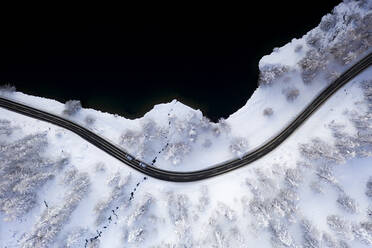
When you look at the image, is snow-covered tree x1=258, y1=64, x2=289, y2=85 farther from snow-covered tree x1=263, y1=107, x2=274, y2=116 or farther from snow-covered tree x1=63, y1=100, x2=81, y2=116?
snow-covered tree x1=63, y1=100, x2=81, y2=116

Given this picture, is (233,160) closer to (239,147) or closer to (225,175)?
(239,147)

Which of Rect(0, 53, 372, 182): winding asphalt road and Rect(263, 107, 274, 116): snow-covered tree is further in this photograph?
Rect(263, 107, 274, 116): snow-covered tree

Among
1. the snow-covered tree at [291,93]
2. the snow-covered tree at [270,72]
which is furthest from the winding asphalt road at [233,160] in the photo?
the snow-covered tree at [270,72]

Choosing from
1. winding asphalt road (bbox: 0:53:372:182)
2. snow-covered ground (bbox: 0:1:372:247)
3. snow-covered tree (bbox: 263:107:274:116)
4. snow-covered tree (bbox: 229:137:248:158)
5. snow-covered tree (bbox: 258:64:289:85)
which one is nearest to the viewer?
snow-covered ground (bbox: 0:1:372:247)

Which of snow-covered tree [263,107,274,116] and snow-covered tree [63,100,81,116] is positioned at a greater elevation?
snow-covered tree [63,100,81,116]

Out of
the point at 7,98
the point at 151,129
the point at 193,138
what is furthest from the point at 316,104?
the point at 7,98

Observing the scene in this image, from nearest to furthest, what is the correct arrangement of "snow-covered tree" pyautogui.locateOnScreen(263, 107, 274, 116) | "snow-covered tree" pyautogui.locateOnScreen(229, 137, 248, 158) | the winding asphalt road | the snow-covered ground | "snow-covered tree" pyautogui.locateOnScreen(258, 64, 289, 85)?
the snow-covered ground
"snow-covered tree" pyautogui.locateOnScreen(258, 64, 289, 85)
"snow-covered tree" pyautogui.locateOnScreen(229, 137, 248, 158)
the winding asphalt road
"snow-covered tree" pyautogui.locateOnScreen(263, 107, 274, 116)

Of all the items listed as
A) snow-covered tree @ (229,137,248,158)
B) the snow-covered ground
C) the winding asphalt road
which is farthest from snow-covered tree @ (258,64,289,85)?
snow-covered tree @ (229,137,248,158)

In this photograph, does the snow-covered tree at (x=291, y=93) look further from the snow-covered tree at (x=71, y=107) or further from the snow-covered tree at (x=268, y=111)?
the snow-covered tree at (x=71, y=107)

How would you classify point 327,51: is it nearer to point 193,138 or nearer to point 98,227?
point 193,138
